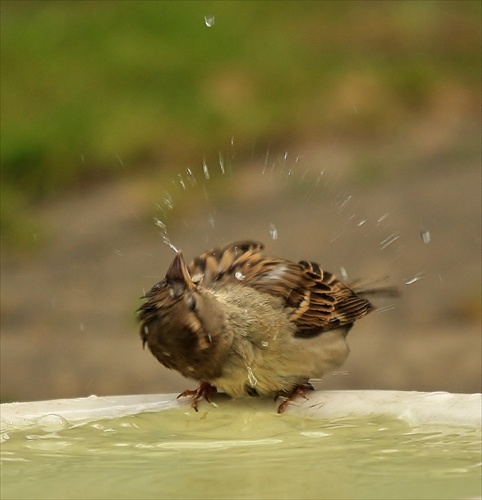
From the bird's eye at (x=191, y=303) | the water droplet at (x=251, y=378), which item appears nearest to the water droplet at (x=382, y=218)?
the water droplet at (x=251, y=378)

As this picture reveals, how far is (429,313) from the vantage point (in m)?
8.06

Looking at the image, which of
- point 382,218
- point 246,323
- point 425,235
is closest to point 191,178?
point 382,218

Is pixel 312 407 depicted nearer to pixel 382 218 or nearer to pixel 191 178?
pixel 382 218

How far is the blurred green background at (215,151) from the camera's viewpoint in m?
8.08

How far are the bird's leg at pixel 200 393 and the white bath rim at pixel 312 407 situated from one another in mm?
19

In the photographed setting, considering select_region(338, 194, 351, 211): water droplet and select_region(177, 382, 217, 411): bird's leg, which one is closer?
select_region(177, 382, 217, 411): bird's leg

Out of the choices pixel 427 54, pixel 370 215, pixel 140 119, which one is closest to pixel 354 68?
pixel 427 54

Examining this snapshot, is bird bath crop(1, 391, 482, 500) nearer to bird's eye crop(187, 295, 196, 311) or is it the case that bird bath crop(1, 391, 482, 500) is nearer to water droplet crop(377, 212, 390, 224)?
bird's eye crop(187, 295, 196, 311)

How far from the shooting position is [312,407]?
11.9 feet

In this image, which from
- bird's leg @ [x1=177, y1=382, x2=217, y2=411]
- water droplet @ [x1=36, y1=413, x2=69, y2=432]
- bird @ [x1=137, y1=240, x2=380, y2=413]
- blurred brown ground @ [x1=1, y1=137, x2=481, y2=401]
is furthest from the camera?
blurred brown ground @ [x1=1, y1=137, x2=481, y2=401]

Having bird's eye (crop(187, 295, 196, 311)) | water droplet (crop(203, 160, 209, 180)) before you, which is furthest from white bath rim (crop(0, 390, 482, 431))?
water droplet (crop(203, 160, 209, 180))

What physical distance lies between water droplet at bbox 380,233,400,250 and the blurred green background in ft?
0.15

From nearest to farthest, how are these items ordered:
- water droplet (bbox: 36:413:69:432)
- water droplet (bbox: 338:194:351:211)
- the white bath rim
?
the white bath rim → water droplet (bbox: 36:413:69:432) → water droplet (bbox: 338:194:351:211)

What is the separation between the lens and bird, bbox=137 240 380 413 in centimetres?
359
